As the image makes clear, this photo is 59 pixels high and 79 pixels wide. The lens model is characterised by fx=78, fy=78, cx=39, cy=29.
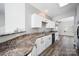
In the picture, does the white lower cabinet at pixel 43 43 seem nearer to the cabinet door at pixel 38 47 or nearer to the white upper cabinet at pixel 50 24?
the cabinet door at pixel 38 47

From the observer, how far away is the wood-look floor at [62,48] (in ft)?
5.21

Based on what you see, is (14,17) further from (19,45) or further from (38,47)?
(38,47)

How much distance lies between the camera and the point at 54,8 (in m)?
1.63

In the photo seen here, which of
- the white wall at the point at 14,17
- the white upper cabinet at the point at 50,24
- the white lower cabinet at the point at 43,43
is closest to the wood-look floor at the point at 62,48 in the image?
the white lower cabinet at the point at 43,43

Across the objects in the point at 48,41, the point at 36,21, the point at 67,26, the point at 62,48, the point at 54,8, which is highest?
the point at 54,8

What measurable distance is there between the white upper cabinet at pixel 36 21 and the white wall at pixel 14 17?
212mm

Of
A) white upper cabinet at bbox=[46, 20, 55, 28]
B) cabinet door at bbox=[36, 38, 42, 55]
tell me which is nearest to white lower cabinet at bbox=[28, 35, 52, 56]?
cabinet door at bbox=[36, 38, 42, 55]

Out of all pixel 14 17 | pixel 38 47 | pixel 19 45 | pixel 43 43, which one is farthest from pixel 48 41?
pixel 14 17

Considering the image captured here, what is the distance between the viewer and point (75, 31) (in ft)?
5.25

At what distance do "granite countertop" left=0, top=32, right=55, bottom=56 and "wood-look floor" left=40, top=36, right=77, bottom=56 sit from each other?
0.37 m

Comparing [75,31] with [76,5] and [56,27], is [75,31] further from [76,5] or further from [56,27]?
[76,5]

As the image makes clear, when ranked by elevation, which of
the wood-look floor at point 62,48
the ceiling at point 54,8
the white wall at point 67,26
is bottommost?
the wood-look floor at point 62,48

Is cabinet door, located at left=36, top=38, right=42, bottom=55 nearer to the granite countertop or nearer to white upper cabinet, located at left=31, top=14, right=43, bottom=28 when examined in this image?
the granite countertop

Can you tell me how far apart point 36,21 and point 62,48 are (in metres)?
0.79
